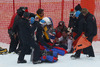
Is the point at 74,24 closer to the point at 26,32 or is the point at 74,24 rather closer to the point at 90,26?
the point at 90,26

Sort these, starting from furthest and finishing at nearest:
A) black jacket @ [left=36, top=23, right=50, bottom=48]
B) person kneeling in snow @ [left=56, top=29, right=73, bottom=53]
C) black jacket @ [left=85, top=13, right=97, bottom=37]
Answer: person kneeling in snow @ [left=56, top=29, right=73, bottom=53] → black jacket @ [left=36, top=23, right=50, bottom=48] → black jacket @ [left=85, top=13, right=97, bottom=37]

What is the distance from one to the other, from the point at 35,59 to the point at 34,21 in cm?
112

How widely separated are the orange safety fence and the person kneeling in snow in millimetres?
1984

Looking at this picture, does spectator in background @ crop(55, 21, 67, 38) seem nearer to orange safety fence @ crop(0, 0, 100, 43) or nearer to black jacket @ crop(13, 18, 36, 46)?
orange safety fence @ crop(0, 0, 100, 43)

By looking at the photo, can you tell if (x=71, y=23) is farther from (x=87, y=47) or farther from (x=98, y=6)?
(x=98, y=6)

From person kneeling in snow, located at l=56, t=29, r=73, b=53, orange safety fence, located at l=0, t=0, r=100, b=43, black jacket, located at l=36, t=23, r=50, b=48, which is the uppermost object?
orange safety fence, located at l=0, t=0, r=100, b=43

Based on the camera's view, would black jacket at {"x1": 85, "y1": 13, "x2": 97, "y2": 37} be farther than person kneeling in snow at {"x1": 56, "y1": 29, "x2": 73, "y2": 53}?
No

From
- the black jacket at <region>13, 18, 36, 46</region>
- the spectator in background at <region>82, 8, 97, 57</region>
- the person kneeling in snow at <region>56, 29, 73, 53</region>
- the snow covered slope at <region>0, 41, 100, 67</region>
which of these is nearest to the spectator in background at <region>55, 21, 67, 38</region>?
the person kneeling in snow at <region>56, 29, 73, 53</region>

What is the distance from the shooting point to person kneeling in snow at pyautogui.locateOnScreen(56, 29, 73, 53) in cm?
848

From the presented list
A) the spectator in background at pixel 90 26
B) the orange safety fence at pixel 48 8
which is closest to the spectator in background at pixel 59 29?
the spectator in background at pixel 90 26

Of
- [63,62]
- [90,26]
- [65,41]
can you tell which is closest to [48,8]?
[65,41]

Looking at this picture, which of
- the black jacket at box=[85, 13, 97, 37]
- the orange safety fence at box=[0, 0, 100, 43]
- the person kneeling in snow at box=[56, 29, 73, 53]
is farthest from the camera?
the orange safety fence at box=[0, 0, 100, 43]

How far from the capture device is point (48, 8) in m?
10.7

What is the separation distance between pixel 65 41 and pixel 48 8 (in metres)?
2.50
